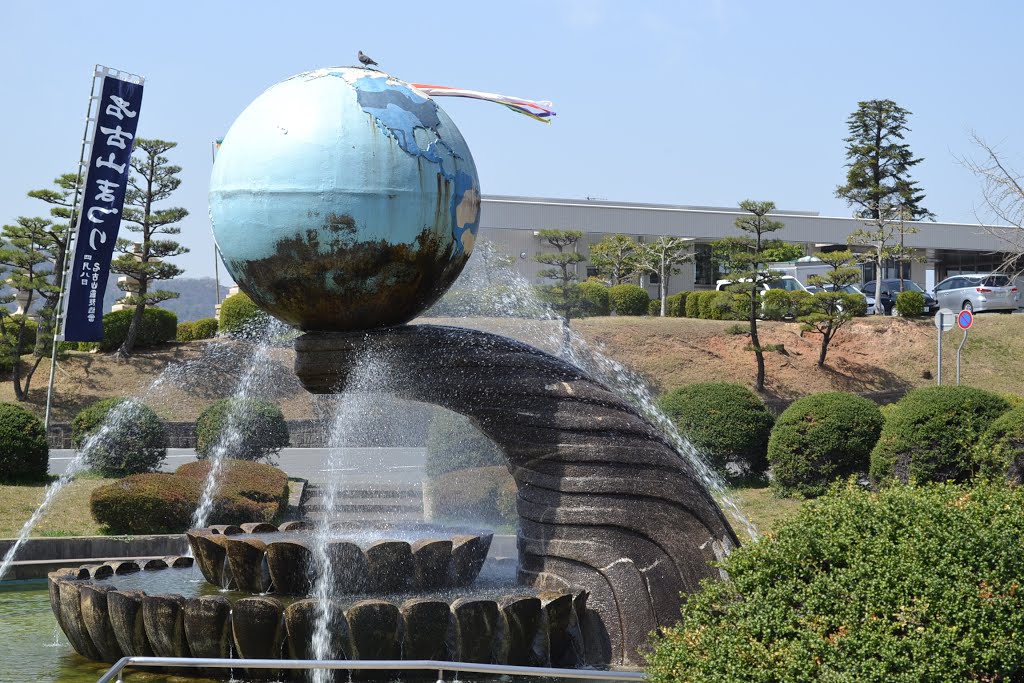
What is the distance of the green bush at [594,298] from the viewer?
40.8m

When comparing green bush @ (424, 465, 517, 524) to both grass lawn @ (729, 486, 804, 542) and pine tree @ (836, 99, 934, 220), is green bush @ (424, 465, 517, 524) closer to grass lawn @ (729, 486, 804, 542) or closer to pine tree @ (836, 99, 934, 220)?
grass lawn @ (729, 486, 804, 542)

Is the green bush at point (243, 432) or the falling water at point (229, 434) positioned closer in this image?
the falling water at point (229, 434)

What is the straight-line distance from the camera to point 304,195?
8.66 meters

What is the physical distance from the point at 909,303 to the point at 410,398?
112ft

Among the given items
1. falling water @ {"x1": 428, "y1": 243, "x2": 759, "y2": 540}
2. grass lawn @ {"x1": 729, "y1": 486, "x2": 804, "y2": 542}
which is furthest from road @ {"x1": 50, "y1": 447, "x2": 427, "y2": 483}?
falling water @ {"x1": 428, "y1": 243, "x2": 759, "y2": 540}

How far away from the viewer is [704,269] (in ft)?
175

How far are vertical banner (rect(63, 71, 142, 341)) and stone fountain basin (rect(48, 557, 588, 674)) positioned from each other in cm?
1686

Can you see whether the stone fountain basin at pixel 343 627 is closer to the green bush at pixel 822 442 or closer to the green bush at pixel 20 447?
the green bush at pixel 822 442

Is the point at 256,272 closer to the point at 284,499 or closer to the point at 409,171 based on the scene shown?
the point at 409,171

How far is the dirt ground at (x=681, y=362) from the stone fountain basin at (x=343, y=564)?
22.2 m

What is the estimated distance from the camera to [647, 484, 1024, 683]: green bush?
17.6 ft

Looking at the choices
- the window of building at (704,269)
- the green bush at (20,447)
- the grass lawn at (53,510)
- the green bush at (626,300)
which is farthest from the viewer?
the window of building at (704,269)

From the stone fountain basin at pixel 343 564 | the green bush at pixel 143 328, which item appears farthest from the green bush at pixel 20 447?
the green bush at pixel 143 328

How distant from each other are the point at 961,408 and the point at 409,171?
34.4 feet
